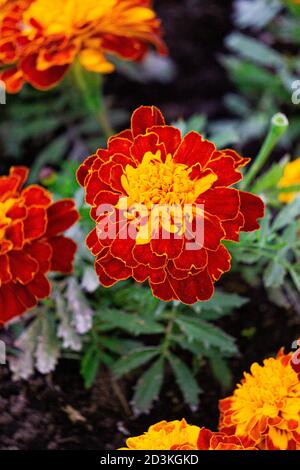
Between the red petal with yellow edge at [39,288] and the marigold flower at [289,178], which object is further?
the marigold flower at [289,178]

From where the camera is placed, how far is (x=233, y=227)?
29.9 inches

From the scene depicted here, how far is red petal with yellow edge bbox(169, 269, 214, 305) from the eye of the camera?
2.51 ft

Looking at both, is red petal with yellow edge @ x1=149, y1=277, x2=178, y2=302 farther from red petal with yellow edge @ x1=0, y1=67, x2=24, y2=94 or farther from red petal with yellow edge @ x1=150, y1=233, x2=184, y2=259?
red petal with yellow edge @ x1=0, y1=67, x2=24, y2=94

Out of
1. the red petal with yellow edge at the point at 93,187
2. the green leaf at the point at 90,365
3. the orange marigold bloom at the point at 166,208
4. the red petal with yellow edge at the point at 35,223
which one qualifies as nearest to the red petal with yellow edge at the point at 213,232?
the orange marigold bloom at the point at 166,208

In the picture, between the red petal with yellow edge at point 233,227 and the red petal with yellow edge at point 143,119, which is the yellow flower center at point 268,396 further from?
the red petal with yellow edge at point 143,119

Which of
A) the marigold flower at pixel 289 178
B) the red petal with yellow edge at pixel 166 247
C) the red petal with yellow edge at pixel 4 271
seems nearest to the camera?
the red petal with yellow edge at pixel 166 247

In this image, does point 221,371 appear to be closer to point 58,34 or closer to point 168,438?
point 168,438

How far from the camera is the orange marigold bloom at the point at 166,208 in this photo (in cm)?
74

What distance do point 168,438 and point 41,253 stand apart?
255 millimetres

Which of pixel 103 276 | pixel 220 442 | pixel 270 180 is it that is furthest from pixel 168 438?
pixel 270 180

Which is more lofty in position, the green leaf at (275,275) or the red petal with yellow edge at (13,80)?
the red petal with yellow edge at (13,80)

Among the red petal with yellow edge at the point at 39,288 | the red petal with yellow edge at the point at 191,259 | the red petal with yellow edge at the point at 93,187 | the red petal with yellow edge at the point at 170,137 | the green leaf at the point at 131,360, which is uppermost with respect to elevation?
the red petal with yellow edge at the point at 170,137

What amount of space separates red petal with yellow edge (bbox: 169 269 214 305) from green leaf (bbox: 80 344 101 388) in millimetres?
262

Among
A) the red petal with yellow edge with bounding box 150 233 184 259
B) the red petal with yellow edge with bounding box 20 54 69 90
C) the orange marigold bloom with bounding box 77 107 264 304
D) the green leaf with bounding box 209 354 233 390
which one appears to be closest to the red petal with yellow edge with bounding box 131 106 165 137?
the orange marigold bloom with bounding box 77 107 264 304
